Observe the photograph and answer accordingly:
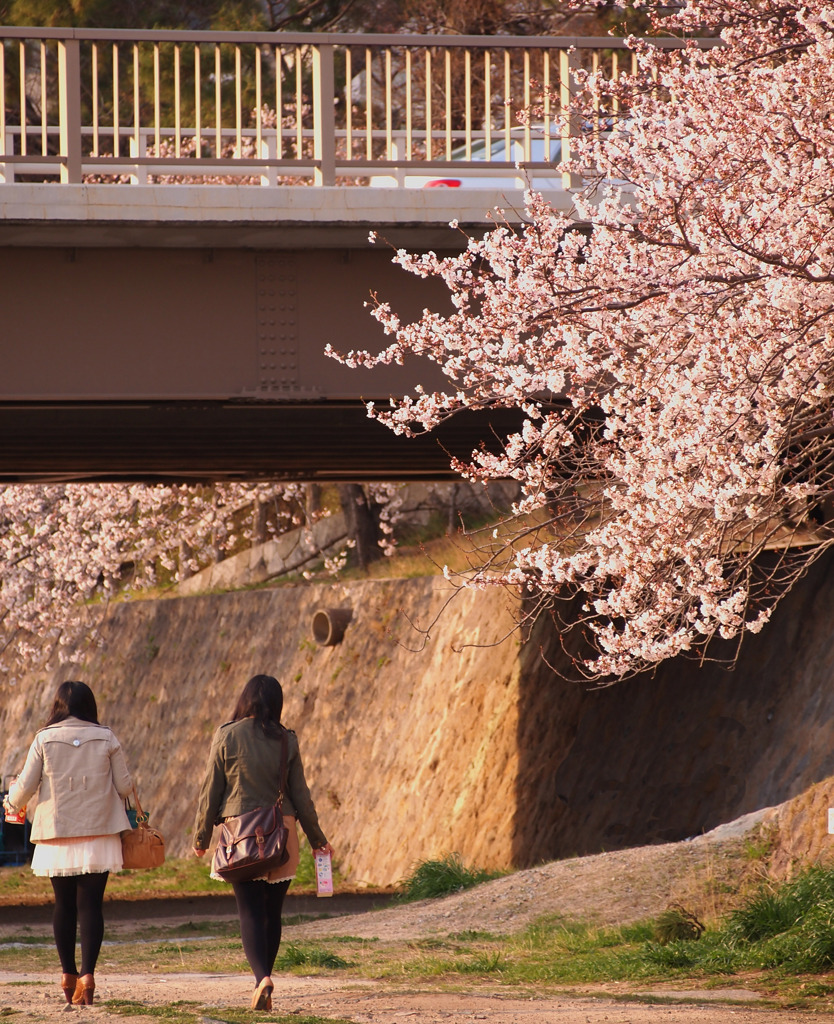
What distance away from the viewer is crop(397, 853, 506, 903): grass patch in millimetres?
14445

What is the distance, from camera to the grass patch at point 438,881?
14.4m

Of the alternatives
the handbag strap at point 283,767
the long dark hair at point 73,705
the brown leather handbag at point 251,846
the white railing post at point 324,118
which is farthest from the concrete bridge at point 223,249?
the brown leather handbag at point 251,846

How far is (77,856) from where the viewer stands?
22.0 feet

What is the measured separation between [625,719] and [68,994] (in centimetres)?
1210

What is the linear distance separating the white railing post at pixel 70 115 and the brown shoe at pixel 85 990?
256 inches

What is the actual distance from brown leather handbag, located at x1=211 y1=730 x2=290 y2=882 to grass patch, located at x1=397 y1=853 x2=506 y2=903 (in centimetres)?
800

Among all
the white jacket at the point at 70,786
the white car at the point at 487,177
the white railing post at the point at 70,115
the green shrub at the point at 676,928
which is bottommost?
the green shrub at the point at 676,928

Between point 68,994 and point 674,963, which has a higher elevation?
point 68,994

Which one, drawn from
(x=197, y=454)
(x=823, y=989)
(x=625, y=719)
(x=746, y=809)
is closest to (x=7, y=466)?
(x=197, y=454)

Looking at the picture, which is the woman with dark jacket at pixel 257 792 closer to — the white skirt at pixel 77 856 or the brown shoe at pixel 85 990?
the white skirt at pixel 77 856

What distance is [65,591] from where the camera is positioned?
27.2 m

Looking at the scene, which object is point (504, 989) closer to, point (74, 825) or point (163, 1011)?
point (163, 1011)

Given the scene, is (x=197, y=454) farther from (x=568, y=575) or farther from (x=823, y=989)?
(x=823, y=989)

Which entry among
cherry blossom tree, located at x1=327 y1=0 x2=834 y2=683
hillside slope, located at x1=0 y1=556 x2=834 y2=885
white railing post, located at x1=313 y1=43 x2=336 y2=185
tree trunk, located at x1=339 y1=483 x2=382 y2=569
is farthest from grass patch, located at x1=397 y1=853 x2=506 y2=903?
tree trunk, located at x1=339 y1=483 x2=382 y2=569
